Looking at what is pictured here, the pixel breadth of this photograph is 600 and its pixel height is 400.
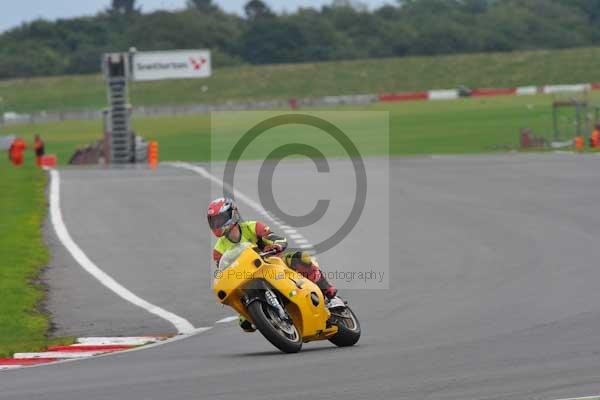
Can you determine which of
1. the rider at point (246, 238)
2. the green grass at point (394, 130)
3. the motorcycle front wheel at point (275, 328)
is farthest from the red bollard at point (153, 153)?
the motorcycle front wheel at point (275, 328)

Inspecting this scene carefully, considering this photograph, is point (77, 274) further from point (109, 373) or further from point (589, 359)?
point (589, 359)

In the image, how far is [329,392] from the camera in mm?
9227

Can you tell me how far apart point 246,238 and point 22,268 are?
30.9ft

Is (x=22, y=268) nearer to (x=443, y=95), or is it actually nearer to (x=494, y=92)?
(x=443, y=95)

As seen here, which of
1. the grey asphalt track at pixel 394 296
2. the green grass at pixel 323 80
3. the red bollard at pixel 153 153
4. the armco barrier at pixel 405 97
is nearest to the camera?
the grey asphalt track at pixel 394 296

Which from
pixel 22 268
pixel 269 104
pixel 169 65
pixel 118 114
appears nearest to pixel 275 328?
pixel 22 268

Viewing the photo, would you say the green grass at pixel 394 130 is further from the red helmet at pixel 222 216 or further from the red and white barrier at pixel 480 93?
the red helmet at pixel 222 216

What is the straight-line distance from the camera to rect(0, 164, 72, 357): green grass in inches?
564

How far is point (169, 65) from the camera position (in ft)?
185

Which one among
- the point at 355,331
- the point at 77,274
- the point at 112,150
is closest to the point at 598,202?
the point at 77,274

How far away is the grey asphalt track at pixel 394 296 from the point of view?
31.9 feet

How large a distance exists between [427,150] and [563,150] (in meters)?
6.20

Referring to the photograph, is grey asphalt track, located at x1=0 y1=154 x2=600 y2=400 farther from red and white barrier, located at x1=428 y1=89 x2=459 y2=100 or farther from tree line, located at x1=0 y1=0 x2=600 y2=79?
tree line, located at x1=0 y1=0 x2=600 y2=79

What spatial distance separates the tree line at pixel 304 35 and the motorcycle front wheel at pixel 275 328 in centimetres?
13356
